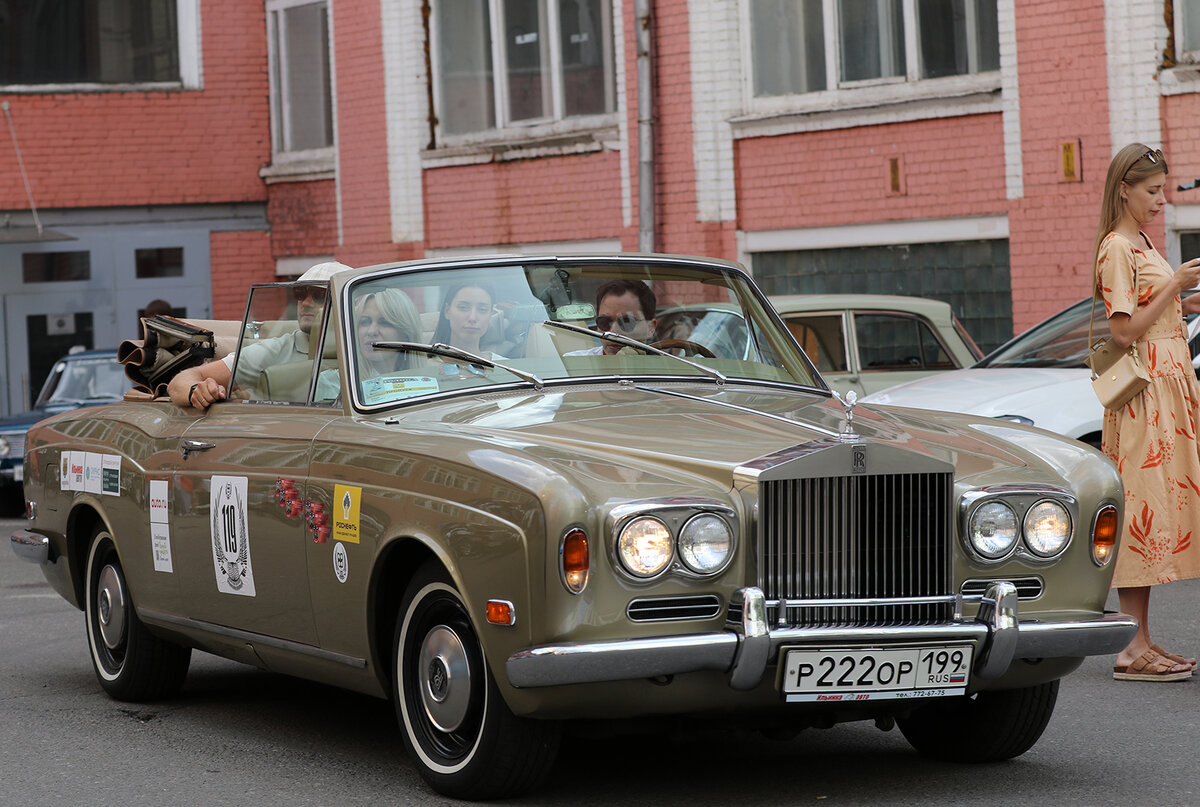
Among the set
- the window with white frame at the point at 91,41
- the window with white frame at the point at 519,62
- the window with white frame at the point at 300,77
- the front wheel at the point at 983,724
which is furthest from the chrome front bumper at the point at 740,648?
the window with white frame at the point at 91,41

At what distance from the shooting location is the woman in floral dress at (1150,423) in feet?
22.4

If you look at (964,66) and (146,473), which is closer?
(146,473)

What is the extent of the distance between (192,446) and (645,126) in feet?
38.5

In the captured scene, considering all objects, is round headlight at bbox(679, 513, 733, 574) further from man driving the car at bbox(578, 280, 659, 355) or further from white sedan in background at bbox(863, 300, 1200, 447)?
white sedan in background at bbox(863, 300, 1200, 447)

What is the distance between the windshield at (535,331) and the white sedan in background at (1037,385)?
136 inches

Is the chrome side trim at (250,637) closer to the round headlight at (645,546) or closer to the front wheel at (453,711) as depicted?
the front wheel at (453,711)

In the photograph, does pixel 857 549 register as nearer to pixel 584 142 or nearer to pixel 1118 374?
pixel 1118 374

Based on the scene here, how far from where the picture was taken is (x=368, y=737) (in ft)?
20.4

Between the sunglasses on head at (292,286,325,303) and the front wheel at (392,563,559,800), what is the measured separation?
54.5 inches

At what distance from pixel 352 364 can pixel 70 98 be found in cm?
1664

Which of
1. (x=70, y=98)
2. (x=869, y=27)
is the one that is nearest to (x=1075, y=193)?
(x=869, y=27)

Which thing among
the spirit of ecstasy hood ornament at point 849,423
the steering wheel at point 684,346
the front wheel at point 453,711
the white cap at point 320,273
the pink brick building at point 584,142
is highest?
the pink brick building at point 584,142

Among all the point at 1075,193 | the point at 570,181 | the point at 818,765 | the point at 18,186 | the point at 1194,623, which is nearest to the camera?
the point at 818,765

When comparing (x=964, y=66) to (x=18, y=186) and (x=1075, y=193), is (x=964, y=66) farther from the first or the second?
(x=18, y=186)
